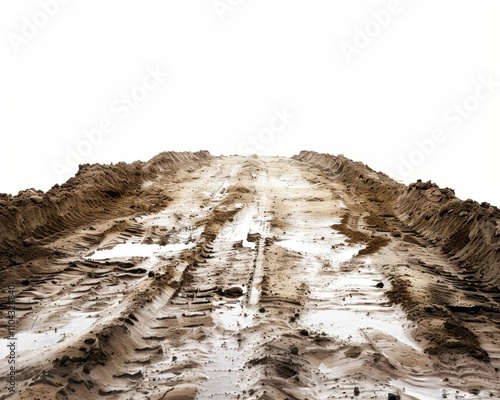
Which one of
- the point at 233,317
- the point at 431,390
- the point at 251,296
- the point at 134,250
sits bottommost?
the point at 431,390

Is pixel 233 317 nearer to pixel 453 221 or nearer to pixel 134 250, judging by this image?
pixel 134 250

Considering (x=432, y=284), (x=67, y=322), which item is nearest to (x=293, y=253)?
(x=432, y=284)

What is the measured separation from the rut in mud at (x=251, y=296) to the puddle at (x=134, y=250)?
45mm

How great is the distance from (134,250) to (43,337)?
318 cm

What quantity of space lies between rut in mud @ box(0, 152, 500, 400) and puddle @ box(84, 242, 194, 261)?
0.04 metres

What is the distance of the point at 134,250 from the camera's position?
8820mm

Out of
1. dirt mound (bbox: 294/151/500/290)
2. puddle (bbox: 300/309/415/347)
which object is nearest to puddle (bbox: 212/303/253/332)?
puddle (bbox: 300/309/415/347)

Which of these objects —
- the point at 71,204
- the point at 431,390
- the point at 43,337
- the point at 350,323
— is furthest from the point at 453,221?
the point at 71,204

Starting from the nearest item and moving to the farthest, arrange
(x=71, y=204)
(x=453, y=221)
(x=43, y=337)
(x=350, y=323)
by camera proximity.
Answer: (x=43, y=337) → (x=350, y=323) → (x=453, y=221) → (x=71, y=204)

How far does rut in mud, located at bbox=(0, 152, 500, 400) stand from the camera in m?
4.78

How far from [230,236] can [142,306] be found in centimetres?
361

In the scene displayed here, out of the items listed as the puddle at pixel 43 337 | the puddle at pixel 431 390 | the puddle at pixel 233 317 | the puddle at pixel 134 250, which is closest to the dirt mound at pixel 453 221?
the puddle at pixel 431 390

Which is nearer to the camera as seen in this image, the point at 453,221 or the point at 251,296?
the point at 251,296

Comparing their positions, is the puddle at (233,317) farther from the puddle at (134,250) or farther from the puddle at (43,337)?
the puddle at (134,250)
